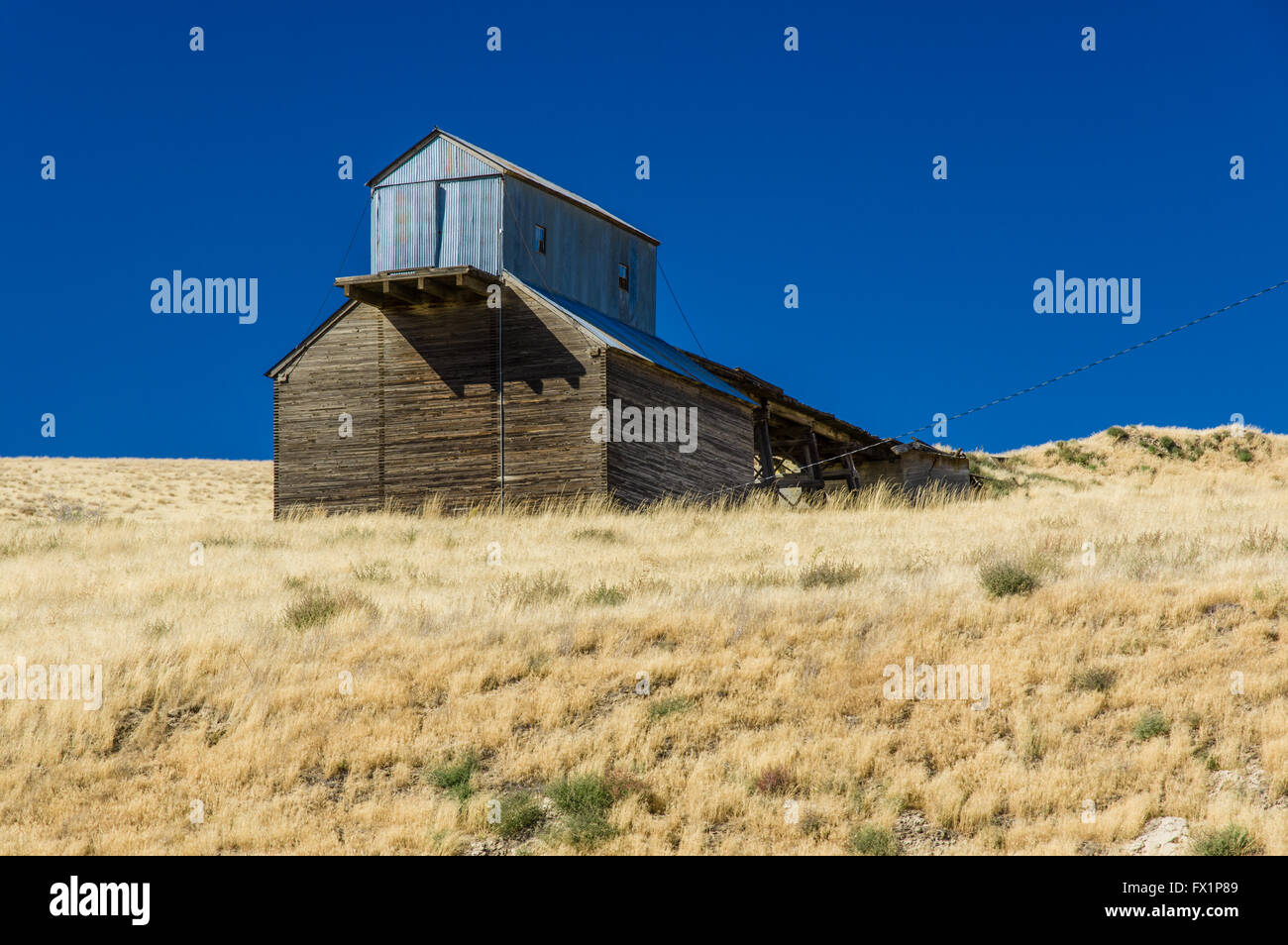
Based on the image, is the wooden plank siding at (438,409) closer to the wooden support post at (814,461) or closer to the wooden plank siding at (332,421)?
the wooden plank siding at (332,421)

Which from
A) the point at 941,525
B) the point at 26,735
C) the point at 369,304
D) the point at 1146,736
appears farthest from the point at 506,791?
the point at 369,304

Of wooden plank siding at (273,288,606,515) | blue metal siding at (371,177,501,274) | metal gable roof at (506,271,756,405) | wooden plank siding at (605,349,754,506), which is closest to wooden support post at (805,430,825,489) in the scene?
metal gable roof at (506,271,756,405)

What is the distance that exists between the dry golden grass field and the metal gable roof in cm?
891

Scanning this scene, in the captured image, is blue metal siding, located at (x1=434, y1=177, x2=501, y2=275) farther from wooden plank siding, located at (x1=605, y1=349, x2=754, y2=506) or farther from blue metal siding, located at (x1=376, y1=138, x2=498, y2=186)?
wooden plank siding, located at (x1=605, y1=349, x2=754, y2=506)

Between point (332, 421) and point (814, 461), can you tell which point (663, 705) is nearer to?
point (332, 421)

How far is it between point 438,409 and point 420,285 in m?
2.96

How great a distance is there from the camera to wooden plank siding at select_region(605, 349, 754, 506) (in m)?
27.1

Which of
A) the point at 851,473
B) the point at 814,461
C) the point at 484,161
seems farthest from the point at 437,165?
the point at 851,473

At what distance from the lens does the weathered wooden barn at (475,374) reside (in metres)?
26.9

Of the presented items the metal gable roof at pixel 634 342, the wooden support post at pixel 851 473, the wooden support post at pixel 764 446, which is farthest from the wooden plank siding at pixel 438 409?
the wooden support post at pixel 851 473

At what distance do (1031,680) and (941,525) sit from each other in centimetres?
1182

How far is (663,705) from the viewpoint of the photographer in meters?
12.7

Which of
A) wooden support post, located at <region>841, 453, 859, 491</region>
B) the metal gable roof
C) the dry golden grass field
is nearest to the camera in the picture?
the dry golden grass field

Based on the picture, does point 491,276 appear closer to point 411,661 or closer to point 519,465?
point 519,465
